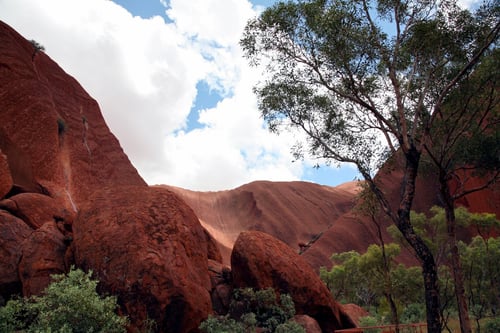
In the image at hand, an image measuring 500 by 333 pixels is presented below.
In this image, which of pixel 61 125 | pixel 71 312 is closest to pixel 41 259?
pixel 71 312

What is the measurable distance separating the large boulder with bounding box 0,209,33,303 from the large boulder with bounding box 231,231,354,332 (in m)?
6.96

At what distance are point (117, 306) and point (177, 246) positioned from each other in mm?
2396

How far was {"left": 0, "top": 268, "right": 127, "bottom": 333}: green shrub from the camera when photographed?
921 centimetres

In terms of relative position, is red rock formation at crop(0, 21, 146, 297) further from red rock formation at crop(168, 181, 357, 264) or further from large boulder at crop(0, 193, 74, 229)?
red rock formation at crop(168, 181, 357, 264)

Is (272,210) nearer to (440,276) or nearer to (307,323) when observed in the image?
(440,276)

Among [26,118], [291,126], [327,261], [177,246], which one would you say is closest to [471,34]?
[291,126]

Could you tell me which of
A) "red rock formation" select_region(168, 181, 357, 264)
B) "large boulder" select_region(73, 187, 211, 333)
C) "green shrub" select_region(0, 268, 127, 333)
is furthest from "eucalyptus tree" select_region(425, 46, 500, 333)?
"red rock formation" select_region(168, 181, 357, 264)

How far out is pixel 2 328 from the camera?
9367 millimetres

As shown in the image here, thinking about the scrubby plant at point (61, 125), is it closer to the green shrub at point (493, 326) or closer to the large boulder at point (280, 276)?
the large boulder at point (280, 276)

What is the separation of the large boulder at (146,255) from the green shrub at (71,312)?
772 mm

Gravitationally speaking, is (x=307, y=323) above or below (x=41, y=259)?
below

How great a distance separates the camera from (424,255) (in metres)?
12.0

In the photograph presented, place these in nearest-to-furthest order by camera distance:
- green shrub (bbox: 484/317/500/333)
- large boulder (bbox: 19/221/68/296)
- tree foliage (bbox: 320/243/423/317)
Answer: large boulder (bbox: 19/221/68/296)
green shrub (bbox: 484/317/500/333)
tree foliage (bbox: 320/243/423/317)

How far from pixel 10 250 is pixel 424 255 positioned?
40.0 ft
